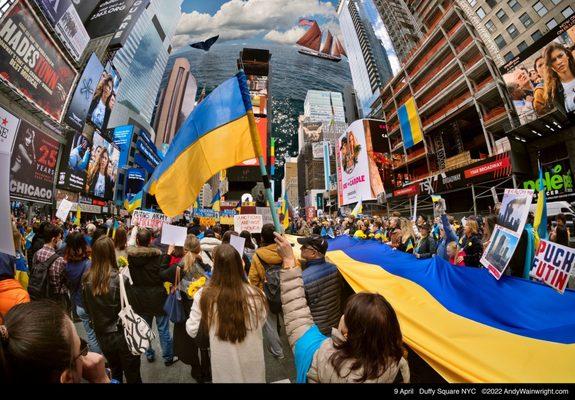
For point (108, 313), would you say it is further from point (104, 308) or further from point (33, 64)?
point (33, 64)

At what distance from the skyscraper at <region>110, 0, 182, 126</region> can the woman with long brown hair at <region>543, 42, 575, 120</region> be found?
305 ft

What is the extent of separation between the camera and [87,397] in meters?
0.87

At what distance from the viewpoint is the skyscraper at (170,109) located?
13662 cm

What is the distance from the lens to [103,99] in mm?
30281

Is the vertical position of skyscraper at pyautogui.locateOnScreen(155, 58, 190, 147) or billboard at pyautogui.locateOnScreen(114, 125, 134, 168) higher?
skyscraper at pyautogui.locateOnScreen(155, 58, 190, 147)

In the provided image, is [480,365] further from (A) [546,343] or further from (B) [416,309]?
(B) [416,309]

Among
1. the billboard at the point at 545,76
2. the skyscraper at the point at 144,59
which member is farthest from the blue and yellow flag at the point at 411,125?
the skyscraper at the point at 144,59

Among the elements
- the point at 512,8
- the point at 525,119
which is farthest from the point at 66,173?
the point at 512,8

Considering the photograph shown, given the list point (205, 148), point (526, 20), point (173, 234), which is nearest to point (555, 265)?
point (205, 148)

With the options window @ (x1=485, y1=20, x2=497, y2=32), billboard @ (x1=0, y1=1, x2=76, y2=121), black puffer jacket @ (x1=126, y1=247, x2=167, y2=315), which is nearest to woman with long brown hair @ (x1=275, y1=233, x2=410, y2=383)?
black puffer jacket @ (x1=126, y1=247, x2=167, y2=315)

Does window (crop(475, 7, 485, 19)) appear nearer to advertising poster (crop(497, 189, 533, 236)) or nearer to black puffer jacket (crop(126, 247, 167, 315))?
advertising poster (crop(497, 189, 533, 236))

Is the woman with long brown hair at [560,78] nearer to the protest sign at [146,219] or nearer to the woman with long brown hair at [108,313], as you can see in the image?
the protest sign at [146,219]

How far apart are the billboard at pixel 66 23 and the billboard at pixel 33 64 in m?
1.64

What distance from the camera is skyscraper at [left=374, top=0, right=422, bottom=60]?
48.7 meters
